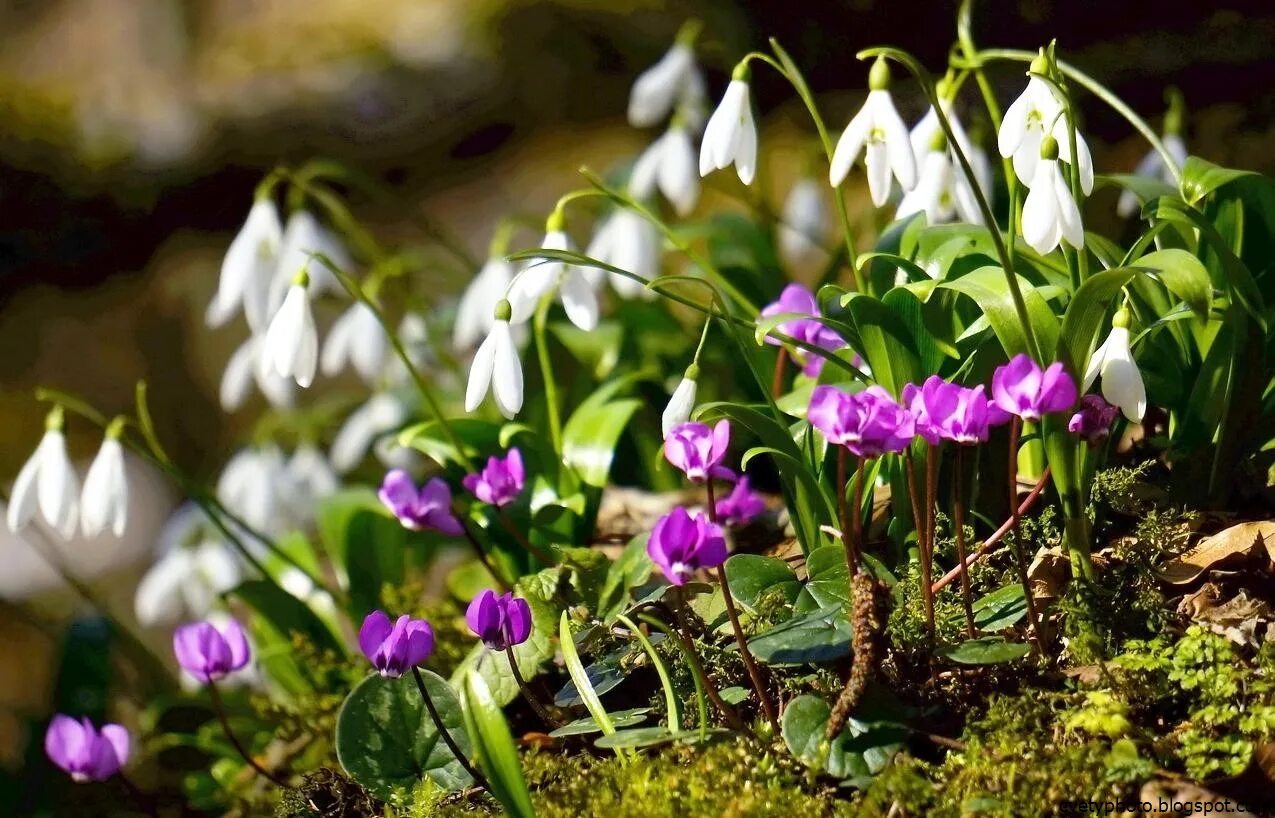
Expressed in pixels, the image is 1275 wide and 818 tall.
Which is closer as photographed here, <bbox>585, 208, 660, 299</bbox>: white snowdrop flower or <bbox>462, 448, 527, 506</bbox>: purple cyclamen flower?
<bbox>462, 448, 527, 506</bbox>: purple cyclamen flower

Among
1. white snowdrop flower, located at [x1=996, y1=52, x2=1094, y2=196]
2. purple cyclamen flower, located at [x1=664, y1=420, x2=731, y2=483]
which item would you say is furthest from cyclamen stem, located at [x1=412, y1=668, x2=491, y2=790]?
white snowdrop flower, located at [x1=996, y1=52, x2=1094, y2=196]

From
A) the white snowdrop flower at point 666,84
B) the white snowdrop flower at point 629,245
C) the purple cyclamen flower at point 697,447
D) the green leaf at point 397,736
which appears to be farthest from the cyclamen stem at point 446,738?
the white snowdrop flower at point 666,84

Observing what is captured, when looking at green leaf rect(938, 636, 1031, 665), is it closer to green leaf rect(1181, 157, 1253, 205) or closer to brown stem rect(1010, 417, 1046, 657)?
brown stem rect(1010, 417, 1046, 657)

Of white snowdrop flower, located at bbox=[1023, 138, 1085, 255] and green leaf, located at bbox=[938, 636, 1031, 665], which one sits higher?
white snowdrop flower, located at bbox=[1023, 138, 1085, 255]

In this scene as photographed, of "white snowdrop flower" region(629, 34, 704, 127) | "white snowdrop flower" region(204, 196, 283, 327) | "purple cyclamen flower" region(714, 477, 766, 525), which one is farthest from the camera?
"white snowdrop flower" region(629, 34, 704, 127)

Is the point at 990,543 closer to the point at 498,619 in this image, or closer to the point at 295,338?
the point at 498,619

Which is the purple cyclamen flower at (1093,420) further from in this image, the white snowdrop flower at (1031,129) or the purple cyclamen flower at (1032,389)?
the white snowdrop flower at (1031,129)
